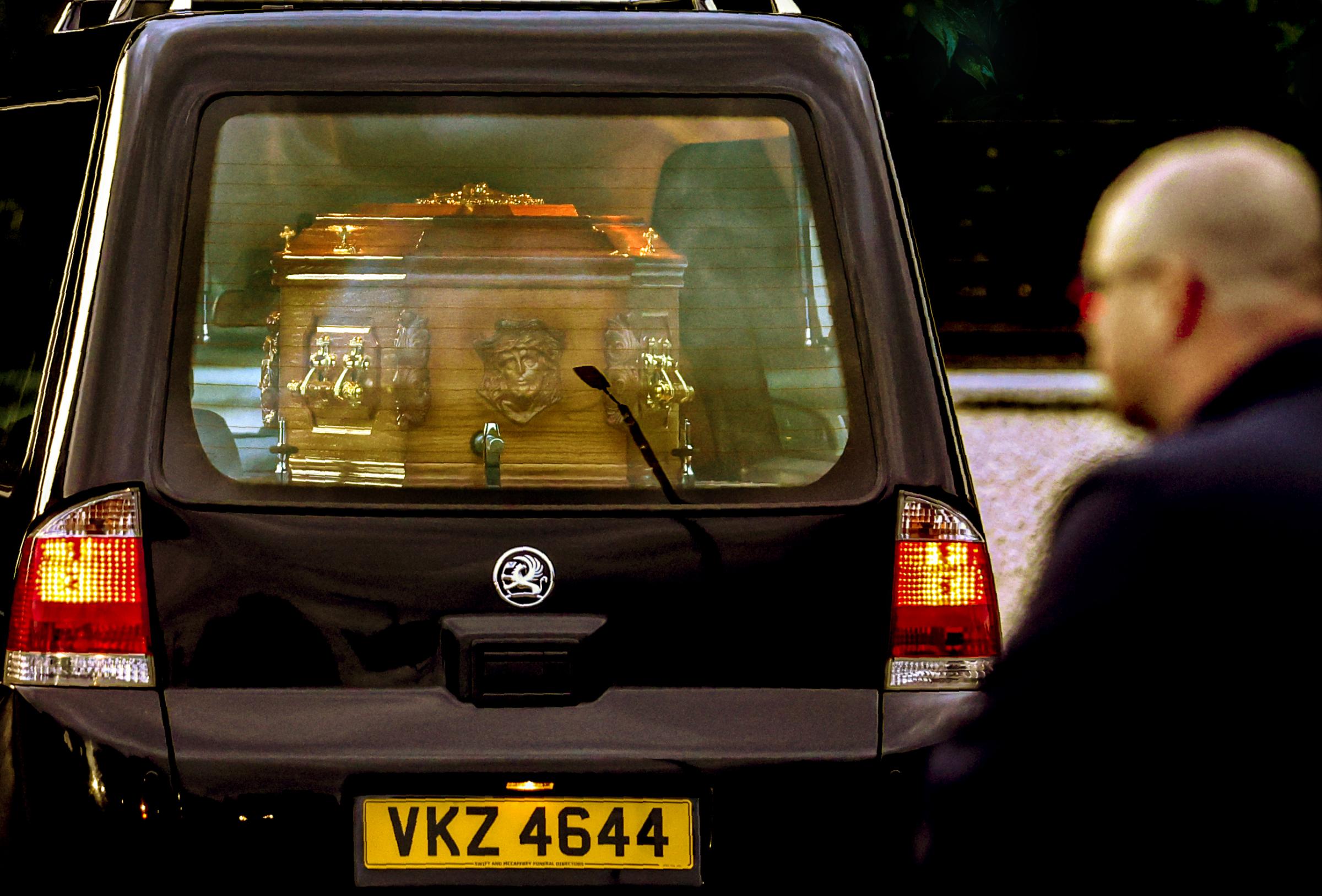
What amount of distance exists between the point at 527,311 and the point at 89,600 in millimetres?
903

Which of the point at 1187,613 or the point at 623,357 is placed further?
the point at 623,357

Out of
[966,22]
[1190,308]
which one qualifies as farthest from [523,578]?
[966,22]

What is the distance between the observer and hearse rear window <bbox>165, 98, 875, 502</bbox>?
123 inches

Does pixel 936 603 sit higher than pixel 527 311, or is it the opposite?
pixel 527 311

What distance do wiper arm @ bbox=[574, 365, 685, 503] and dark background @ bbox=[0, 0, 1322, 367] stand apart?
4570 mm

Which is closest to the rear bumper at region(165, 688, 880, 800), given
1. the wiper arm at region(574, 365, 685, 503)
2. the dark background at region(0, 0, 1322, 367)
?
the wiper arm at region(574, 365, 685, 503)

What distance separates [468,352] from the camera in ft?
10.4

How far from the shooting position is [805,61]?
3154 millimetres

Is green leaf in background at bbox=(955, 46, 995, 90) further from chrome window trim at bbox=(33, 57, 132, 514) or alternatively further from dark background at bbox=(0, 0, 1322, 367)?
chrome window trim at bbox=(33, 57, 132, 514)

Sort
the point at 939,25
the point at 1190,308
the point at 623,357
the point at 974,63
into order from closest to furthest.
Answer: the point at 1190,308, the point at 623,357, the point at 939,25, the point at 974,63

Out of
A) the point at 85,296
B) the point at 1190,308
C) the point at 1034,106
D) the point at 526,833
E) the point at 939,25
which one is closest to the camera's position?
the point at 1190,308

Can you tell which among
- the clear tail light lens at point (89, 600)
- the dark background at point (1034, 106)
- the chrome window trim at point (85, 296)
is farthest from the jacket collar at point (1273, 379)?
the dark background at point (1034, 106)

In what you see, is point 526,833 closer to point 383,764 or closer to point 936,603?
point 383,764

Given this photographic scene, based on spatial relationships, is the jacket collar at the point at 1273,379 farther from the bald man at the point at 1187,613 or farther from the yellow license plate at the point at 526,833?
the yellow license plate at the point at 526,833
